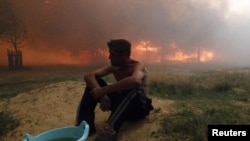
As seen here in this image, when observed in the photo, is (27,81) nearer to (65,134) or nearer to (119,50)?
(119,50)

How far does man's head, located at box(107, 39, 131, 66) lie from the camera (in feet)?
14.4

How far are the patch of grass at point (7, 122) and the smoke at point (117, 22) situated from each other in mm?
22492

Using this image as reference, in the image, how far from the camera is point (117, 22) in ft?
115

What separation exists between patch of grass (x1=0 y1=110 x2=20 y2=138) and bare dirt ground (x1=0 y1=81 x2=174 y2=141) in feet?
0.32

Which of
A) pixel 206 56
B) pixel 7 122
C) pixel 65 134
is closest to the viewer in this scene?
pixel 65 134

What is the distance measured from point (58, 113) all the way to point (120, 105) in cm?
224

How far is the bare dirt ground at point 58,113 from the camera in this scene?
489 cm

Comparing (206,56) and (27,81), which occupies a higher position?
(27,81)

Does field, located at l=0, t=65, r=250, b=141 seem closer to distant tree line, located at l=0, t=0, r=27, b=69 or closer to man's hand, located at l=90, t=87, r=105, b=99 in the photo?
man's hand, located at l=90, t=87, r=105, b=99

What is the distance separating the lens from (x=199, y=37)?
43.7m

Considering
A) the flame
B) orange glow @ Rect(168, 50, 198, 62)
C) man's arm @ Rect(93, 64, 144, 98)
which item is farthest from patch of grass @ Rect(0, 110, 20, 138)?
the flame

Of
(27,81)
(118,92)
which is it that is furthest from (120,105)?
(27,81)

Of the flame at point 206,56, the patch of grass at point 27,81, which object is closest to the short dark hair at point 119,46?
the patch of grass at point 27,81

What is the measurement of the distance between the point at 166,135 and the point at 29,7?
1062 inches
